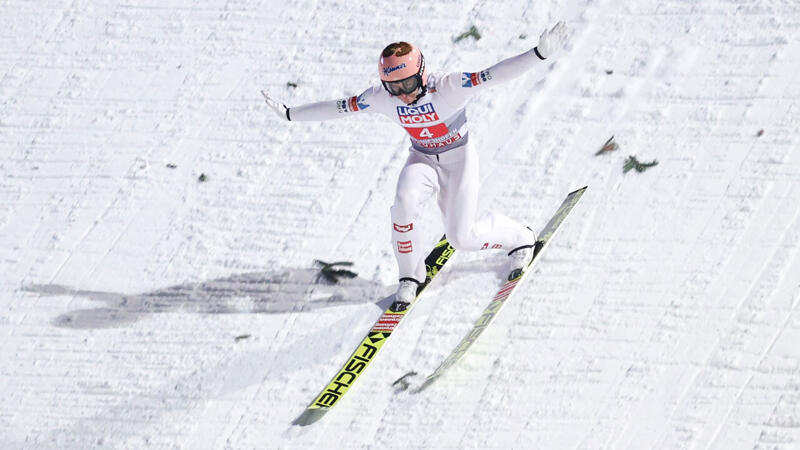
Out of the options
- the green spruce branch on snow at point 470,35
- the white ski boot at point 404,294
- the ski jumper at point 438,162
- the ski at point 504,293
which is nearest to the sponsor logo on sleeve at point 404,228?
the ski jumper at point 438,162

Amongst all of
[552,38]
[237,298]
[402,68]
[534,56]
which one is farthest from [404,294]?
[552,38]

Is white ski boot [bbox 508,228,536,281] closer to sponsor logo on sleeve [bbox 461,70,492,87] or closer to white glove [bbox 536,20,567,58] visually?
sponsor logo on sleeve [bbox 461,70,492,87]

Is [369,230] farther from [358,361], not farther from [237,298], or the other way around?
[358,361]

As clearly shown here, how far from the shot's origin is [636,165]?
798 cm

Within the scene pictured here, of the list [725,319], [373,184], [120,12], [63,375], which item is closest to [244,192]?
[373,184]

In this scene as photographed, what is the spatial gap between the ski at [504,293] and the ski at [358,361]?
1.32 feet

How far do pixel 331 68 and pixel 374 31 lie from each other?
1.77 feet

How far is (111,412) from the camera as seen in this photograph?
690 centimetres

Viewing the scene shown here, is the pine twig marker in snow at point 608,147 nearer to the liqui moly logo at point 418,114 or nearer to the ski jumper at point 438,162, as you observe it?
the ski jumper at point 438,162

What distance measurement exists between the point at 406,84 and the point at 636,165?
230 cm

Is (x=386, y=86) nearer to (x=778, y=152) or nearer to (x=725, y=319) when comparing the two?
(x=725, y=319)

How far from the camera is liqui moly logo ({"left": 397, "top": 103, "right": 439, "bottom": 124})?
6.60 metres

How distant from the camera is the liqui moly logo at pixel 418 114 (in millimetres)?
6602

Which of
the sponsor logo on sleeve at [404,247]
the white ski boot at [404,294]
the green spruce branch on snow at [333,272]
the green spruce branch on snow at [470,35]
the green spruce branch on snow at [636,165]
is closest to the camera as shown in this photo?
the sponsor logo on sleeve at [404,247]
